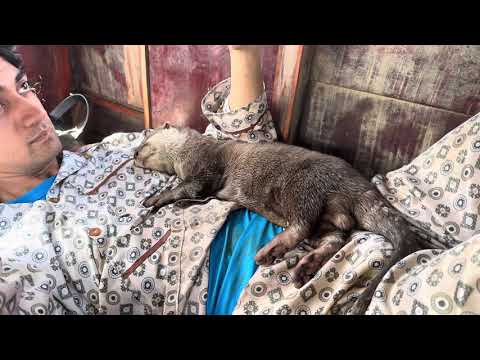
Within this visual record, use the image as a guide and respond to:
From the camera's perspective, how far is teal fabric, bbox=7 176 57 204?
5.39ft

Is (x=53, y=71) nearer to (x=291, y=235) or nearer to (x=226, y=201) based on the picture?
(x=226, y=201)

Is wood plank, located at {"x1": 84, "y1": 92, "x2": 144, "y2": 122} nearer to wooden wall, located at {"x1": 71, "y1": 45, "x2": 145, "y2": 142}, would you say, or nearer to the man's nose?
wooden wall, located at {"x1": 71, "y1": 45, "x2": 145, "y2": 142}

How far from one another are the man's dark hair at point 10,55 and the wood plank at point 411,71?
5.03ft

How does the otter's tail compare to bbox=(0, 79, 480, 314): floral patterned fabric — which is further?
the otter's tail

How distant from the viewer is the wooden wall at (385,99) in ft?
5.02

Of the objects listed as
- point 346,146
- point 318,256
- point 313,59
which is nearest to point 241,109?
point 313,59

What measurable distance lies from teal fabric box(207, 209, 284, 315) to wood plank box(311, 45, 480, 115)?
2.98 feet

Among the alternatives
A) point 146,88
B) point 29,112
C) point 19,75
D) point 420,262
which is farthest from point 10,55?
point 420,262

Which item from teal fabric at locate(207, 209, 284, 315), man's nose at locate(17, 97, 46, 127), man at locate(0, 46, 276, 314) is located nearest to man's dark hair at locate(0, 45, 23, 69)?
man at locate(0, 46, 276, 314)

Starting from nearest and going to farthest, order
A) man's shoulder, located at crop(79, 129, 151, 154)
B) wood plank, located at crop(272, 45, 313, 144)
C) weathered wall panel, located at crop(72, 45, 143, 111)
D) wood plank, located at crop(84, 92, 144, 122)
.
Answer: wood plank, located at crop(272, 45, 313, 144) < man's shoulder, located at crop(79, 129, 151, 154) < weathered wall panel, located at crop(72, 45, 143, 111) < wood plank, located at crop(84, 92, 144, 122)

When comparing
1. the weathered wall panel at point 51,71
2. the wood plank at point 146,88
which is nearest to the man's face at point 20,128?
the weathered wall panel at point 51,71

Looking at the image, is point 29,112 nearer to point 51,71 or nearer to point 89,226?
point 89,226

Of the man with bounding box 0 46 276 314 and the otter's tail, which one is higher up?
the otter's tail
